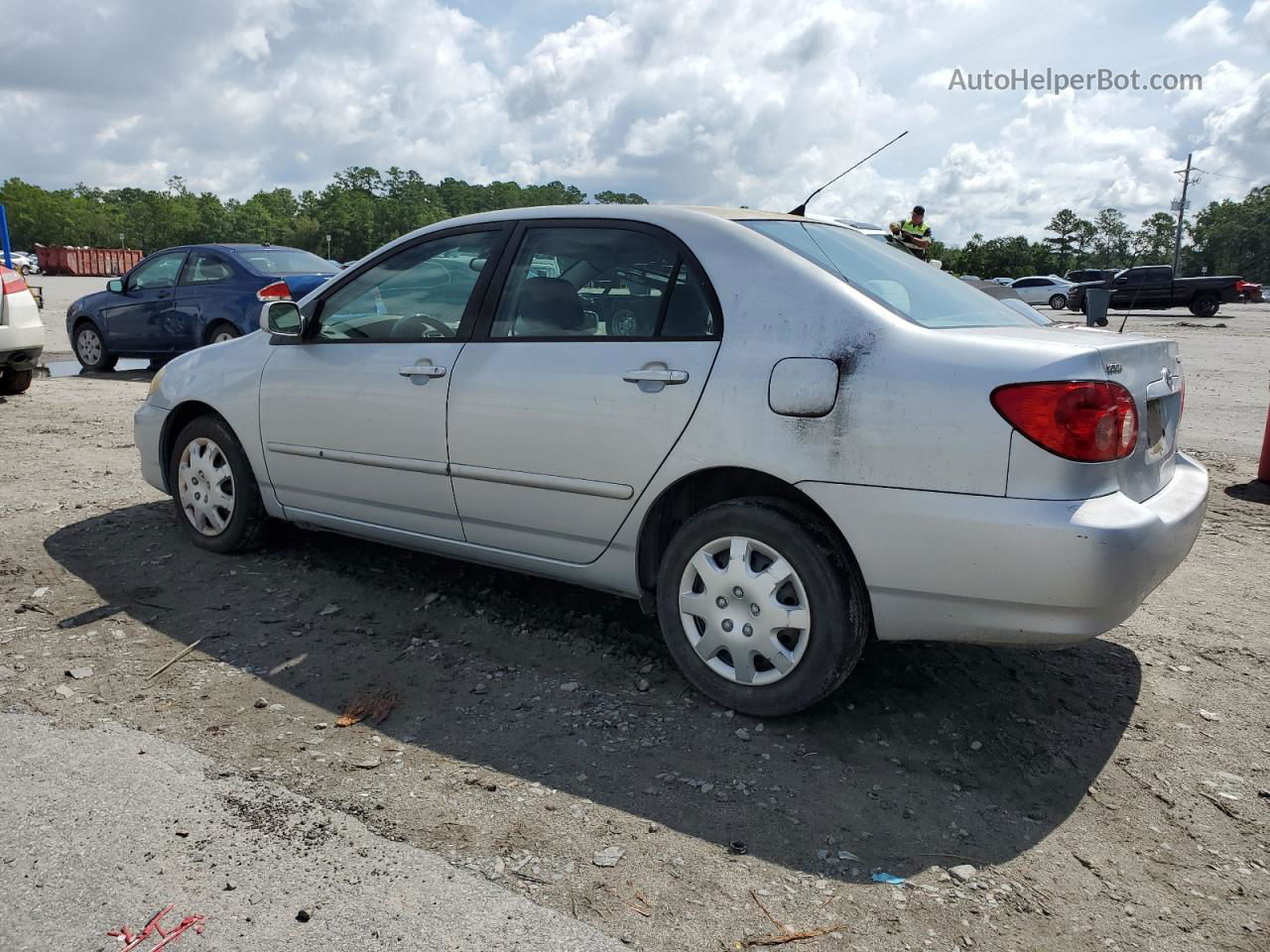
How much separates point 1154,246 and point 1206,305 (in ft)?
241

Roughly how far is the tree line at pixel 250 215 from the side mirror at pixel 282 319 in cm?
10966

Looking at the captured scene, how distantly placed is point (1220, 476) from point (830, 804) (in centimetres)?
535

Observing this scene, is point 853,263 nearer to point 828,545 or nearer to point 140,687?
point 828,545

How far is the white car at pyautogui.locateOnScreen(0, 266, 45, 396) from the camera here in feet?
32.2

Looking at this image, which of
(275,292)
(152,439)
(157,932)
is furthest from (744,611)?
(275,292)

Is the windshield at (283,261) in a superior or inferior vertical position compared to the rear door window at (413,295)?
superior

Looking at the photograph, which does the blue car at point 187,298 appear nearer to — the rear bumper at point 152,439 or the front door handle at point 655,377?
the rear bumper at point 152,439

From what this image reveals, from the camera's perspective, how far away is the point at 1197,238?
101 metres

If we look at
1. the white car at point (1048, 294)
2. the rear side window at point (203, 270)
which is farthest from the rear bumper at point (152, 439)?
the white car at point (1048, 294)

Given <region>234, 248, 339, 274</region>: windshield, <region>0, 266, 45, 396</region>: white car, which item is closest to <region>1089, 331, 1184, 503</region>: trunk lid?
<region>0, 266, 45, 396</region>: white car

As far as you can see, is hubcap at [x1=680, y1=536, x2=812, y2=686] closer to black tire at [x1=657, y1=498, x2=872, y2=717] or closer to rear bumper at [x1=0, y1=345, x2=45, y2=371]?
black tire at [x1=657, y1=498, x2=872, y2=717]

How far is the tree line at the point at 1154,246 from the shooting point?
80.1m

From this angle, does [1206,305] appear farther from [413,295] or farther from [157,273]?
[413,295]

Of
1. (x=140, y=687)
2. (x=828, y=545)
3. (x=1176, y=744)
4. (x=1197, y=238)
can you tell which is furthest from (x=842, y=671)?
(x=1197, y=238)
